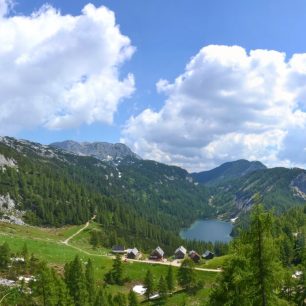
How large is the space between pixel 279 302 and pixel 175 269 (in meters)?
104

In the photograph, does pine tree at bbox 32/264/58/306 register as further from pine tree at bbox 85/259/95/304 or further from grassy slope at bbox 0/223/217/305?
grassy slope at bbox 0/223/217/305

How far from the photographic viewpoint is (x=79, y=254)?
136 m

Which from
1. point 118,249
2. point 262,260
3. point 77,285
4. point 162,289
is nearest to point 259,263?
point 262,260

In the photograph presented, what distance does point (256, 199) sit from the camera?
21609 millimetres

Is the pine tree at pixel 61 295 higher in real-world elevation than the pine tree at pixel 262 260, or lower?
lower

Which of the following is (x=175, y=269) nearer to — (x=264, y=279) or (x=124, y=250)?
(x=124, y=250)

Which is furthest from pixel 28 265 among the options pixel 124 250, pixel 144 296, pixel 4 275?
pixel 124 250

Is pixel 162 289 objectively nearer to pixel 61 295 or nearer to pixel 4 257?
pixel 61 295

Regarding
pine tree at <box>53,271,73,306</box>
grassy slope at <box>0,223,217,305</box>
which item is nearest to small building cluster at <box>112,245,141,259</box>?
grassy slope at <box>0,223,217,305</box>

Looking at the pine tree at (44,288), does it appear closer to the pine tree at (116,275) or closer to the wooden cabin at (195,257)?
the pine tree at (116,275)

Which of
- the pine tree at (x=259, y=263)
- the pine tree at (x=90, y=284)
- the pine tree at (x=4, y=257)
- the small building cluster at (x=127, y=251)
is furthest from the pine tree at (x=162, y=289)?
the pine tree at (x=259, y=263)

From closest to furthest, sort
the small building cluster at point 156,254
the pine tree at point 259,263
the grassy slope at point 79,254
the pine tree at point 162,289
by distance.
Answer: the pine tree at point 259,263 → the pine tree at point 162,289 → the grassy slope at point 79,254 → the small building cluster at point 156,254

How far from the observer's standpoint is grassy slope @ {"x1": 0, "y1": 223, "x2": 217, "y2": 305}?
101m

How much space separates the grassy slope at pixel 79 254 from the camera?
101m
